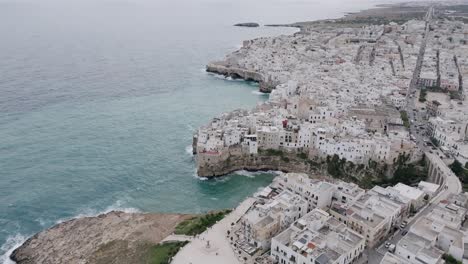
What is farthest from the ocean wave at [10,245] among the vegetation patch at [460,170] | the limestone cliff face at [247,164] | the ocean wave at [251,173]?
the vegetation patch at [460,170]

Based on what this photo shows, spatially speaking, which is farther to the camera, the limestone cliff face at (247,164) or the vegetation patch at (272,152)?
the vegetation patch at (272,152)

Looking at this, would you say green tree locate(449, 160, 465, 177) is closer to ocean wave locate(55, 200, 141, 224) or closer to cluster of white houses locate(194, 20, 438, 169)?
cluster of white houses locate(194, 20, 438, 169)

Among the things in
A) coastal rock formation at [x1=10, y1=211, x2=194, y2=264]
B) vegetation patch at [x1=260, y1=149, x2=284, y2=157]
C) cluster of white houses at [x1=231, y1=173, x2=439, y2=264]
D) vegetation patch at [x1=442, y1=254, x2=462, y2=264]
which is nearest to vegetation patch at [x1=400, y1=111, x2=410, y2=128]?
cluster of white houses at [x1=231, y1=173, x2=439, y2=264]

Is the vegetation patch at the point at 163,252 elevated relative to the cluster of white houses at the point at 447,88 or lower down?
lower down

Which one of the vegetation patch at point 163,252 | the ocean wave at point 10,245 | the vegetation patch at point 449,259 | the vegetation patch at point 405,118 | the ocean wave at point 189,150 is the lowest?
the ocean wave at point 10,245

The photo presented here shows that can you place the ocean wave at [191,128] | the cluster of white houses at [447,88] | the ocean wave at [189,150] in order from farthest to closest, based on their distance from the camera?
the ocean wave at [191,128]
the ocean wave at [189,150]
the cluster of white houses at [447,88]

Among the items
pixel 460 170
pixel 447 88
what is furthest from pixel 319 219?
pixel 447 88

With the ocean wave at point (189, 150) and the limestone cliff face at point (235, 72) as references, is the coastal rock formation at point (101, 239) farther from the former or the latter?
the limestone cliff face at point (235, 72)

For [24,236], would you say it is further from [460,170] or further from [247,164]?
[460,170]
